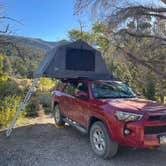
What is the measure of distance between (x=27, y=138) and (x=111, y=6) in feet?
21.5

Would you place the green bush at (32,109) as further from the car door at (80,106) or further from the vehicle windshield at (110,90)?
the vehicle windshield at (110,90)

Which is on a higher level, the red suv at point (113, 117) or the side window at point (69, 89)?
the side window at point (69, 89)

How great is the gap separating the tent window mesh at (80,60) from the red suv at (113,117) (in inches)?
28.8

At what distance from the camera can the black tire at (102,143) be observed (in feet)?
15.3

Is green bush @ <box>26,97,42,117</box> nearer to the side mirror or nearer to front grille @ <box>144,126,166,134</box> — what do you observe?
the side mirror

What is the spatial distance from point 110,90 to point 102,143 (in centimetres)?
159

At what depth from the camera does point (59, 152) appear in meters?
5.31

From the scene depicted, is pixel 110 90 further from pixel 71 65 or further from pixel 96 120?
pixel 71 65

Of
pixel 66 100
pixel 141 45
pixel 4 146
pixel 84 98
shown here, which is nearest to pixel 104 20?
pixel 141 45

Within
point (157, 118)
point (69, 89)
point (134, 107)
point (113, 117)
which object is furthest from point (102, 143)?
point (69, 89)

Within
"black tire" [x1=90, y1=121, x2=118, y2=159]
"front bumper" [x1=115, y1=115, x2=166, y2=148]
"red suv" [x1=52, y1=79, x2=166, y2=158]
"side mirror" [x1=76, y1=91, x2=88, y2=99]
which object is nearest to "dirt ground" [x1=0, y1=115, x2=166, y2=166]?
"black tire" [x1=90, y1=121, x2=118, y2=159]

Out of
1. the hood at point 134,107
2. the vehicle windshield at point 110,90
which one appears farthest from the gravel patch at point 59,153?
the vehicle windshield at point 110,90

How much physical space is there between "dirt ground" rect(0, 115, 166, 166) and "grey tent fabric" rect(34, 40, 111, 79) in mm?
1797

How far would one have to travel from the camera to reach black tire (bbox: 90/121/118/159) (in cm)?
466
